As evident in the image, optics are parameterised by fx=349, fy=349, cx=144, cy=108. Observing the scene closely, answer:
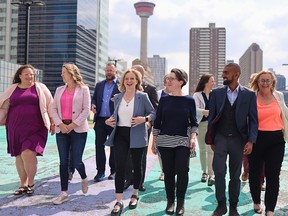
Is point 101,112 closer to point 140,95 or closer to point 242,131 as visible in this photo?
point 140,95

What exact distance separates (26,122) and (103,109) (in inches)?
60.9

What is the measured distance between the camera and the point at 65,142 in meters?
5.09

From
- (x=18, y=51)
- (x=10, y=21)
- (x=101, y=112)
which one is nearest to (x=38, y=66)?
(x=18, y=51)

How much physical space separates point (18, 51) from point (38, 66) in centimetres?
895

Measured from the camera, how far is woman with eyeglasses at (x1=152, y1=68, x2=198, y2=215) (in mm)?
4426

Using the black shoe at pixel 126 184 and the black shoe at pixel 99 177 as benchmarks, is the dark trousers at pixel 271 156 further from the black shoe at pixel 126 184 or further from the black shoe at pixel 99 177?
the black shoe at pixel 99 177

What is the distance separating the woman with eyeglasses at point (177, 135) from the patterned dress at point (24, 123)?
6.50 ft

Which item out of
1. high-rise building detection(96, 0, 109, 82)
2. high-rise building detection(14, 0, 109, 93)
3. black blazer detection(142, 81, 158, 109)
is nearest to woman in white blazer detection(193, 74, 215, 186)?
black blazer detection(142, 81, 158, 109)

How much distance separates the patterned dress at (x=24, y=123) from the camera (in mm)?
5281

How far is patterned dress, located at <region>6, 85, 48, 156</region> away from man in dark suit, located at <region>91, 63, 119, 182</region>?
4.22ft

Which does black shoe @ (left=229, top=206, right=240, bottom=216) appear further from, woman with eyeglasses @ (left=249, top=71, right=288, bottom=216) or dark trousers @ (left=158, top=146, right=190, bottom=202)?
dark trousers @ (left=158, top=146, right=190, bottom=202)

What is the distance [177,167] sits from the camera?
4.46 metres

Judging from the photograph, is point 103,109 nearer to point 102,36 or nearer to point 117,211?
point 117,211

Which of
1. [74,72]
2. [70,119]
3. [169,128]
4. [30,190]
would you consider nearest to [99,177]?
[30,190]
